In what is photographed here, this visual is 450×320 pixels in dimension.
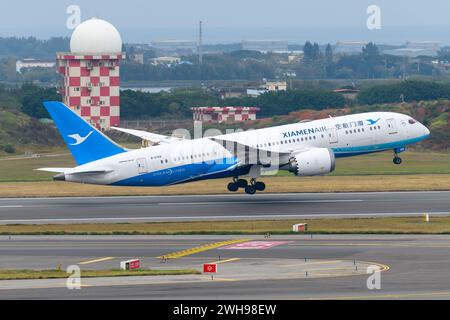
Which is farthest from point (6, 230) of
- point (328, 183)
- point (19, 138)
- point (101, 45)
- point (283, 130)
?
point (101, 45)

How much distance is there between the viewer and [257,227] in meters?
69.6

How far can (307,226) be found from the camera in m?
68.7

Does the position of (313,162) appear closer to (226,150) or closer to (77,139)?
(226,150)

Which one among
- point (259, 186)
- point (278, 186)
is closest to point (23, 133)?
point (278, 186)

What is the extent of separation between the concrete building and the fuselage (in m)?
69.8

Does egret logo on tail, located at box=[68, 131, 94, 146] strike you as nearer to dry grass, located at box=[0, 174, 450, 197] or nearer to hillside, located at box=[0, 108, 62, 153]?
dry grass, located at box=[0, 174, 450, 197]

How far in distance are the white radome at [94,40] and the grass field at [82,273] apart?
105844 millimetres

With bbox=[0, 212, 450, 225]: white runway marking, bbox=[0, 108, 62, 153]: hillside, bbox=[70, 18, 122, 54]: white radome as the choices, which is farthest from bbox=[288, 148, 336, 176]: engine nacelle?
bbox=[70, 18, 122, 54]: white radome

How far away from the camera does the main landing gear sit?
8531 cm

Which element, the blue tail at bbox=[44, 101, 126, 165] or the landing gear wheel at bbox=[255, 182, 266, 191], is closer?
the blue tail at bbox=[44, 101, 126, 165]

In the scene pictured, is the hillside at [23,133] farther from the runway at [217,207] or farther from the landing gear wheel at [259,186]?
the landing gear wheel at [259,186]

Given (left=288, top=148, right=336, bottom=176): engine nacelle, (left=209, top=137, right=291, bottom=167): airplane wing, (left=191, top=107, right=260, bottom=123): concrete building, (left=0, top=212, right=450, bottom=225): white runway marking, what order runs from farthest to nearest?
(left=191, top=107, right=260, bottom=123): concrete building
(left=209, top=137, right=291, bottom=167): airplane wing
(left=288, top=148, right=336, bottom=176): engine nacelle
(left=0, top=212, right=450, bottom=225): white runway marking

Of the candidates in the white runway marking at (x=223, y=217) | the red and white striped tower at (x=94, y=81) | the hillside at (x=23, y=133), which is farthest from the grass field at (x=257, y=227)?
the red and white striped tower at (x=94, y=81)

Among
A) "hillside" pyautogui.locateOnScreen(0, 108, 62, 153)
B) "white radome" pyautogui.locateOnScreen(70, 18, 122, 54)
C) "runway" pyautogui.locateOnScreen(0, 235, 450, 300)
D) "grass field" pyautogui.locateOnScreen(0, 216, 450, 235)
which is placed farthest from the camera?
"white radome" pyautogui.locateOnScreen(70, 18, 122, 54)
